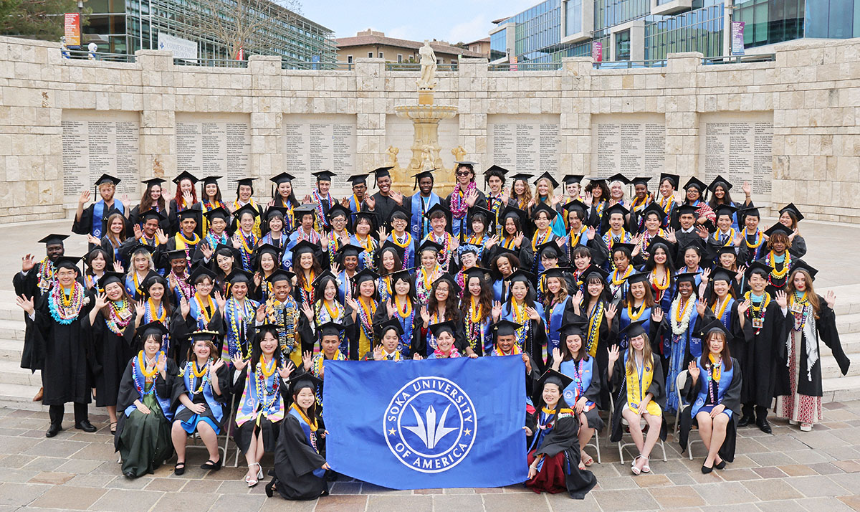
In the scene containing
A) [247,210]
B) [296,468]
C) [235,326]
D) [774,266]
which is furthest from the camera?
[247,210]

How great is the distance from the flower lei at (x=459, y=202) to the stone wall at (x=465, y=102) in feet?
33.1

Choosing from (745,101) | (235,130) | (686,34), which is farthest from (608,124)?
(686,34)

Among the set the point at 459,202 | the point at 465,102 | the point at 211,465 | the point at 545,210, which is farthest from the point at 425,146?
the point at 211,465

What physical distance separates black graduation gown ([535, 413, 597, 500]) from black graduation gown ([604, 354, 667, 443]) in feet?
1.50

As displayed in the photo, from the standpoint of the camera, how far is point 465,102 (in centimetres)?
1969

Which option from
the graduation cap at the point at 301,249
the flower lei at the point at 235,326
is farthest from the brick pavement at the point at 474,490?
the graduation cap at the point at 301,249

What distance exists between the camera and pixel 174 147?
19.0 metres

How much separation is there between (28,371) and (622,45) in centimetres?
5281

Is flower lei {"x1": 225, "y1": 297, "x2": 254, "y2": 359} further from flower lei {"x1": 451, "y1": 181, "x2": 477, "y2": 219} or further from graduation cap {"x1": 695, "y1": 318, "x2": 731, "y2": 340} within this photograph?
graduation cap {"x1": 695, "y1": 318, "x2": 731, "y2": 340}

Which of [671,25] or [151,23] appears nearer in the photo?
[151,23]

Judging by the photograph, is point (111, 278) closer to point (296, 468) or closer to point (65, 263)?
point (65, 263)

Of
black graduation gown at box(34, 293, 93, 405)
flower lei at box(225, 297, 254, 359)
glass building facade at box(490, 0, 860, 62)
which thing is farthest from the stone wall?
glass building facade at box(490, 0, 860, 62)

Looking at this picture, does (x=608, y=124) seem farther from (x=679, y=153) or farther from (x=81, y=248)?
(x=81, y=248)

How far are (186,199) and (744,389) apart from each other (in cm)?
692
